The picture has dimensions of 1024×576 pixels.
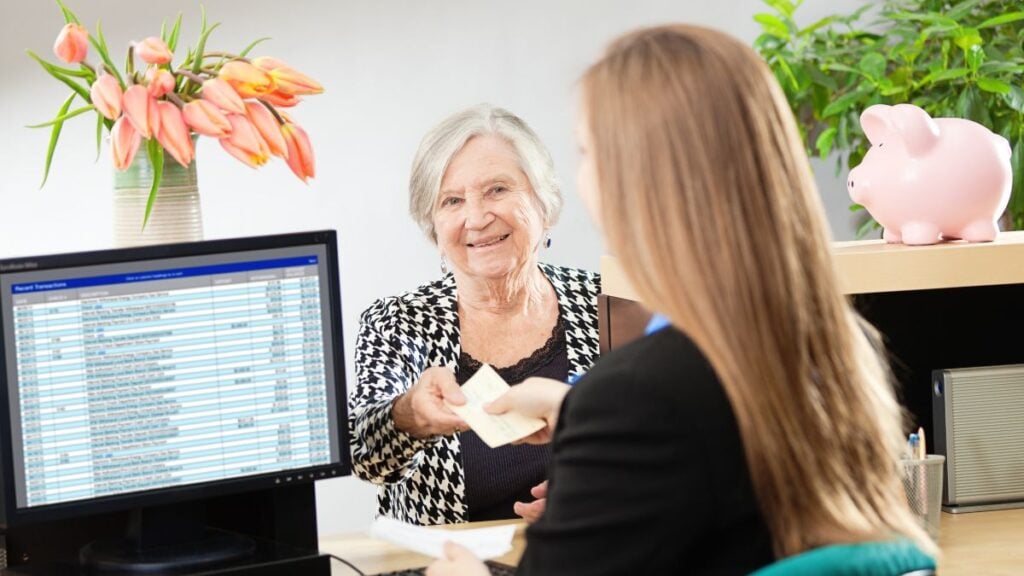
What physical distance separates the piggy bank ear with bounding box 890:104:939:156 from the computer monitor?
86 centimetres

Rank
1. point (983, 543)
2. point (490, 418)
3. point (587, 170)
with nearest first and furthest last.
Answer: point (587, 170) → point (490, 418) → point (983, 543)

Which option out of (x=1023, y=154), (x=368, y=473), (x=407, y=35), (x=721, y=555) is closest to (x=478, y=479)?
(x=368, y=473)

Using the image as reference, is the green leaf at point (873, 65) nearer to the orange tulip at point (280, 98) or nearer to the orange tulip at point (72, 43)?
the orange tulip at point (280, 98)

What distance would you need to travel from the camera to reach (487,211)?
2.48 meters

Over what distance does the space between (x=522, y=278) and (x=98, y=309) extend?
1153 mm

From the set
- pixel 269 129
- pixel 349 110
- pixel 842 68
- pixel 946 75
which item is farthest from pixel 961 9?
pixel 269 129

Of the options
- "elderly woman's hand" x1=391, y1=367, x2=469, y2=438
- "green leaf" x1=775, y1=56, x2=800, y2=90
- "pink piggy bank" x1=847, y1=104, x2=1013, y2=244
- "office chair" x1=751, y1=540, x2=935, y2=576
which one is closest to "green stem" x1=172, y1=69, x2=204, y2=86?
"elderly woman's hand" x1=391, y1=367, x2=469, y2=438

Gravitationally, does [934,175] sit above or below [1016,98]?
below

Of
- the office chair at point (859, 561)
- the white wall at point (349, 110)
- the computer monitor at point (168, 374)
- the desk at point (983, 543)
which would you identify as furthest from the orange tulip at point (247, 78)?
the white wall at point (349, 110)

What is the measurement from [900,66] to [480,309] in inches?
70.0

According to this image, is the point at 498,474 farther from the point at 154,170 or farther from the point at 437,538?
the point at 154,170

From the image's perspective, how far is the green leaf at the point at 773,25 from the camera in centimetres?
367

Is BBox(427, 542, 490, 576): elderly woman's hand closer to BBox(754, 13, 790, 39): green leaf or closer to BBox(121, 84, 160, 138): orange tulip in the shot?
BBox(121, 84, 160, 138): orange tulip

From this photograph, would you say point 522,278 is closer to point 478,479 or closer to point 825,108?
point 478,479
